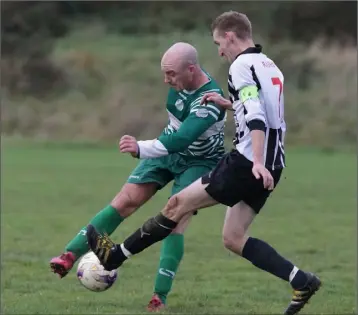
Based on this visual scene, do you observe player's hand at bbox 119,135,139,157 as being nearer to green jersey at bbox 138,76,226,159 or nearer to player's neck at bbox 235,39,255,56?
green jersey at bbox 138,76,226,159

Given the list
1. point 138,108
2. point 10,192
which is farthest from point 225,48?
point 138,108

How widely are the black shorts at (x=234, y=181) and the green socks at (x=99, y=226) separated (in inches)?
46.2

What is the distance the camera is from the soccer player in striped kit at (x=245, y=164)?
604cm

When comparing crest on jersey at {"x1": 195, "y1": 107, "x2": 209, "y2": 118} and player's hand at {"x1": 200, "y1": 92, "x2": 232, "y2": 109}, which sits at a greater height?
player's hand at {"x1": 200, "y1": 92, "x2": 232, "y2": 109}

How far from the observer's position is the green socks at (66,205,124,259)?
23.3 feet

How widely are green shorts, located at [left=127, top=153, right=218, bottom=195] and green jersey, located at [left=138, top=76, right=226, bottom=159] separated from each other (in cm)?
6

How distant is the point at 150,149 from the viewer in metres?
6.43

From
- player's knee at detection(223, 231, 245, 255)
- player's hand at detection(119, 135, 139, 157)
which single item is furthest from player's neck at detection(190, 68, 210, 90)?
player's knee at detection(223, 231, 245, 255)

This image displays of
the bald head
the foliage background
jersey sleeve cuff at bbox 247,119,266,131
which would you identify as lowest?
the foliage background

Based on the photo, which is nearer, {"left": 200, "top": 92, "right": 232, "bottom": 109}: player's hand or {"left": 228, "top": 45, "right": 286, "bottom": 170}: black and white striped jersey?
{"left": 228, "top": 45, "right": 286, "bottom": 170}: black and white striped jersey

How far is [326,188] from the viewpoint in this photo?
17047 mm

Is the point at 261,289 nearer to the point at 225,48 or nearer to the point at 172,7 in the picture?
the point at 225,48

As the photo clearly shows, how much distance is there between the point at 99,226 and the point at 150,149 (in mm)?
998

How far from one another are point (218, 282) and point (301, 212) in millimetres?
5721
